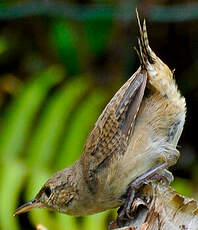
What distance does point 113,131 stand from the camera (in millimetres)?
4570

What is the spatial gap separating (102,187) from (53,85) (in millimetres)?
3068

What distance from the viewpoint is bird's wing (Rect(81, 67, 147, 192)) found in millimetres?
4520

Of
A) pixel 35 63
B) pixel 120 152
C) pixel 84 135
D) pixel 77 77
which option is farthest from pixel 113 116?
pixel 35 63

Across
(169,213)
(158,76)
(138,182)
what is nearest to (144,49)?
(158,76)

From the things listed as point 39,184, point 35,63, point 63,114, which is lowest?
point 39,184

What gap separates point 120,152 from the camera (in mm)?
4562

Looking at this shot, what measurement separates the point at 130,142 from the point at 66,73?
3.51 meters

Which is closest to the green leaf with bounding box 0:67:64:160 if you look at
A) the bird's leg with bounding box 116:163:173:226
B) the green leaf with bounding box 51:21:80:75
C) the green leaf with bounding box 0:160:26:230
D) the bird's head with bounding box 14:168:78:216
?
Answer: the green leaf with bounding box 0:160:26:230

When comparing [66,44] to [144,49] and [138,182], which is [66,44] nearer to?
[144,49]

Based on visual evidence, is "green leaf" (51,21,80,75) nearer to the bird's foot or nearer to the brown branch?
the bird's foot

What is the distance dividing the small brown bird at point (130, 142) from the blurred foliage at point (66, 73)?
158 centimetres

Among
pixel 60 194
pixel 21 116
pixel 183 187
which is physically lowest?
pixel 183 187

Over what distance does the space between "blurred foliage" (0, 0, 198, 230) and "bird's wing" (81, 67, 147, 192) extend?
1.66 meters

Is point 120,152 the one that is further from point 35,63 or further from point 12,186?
point 35,63
